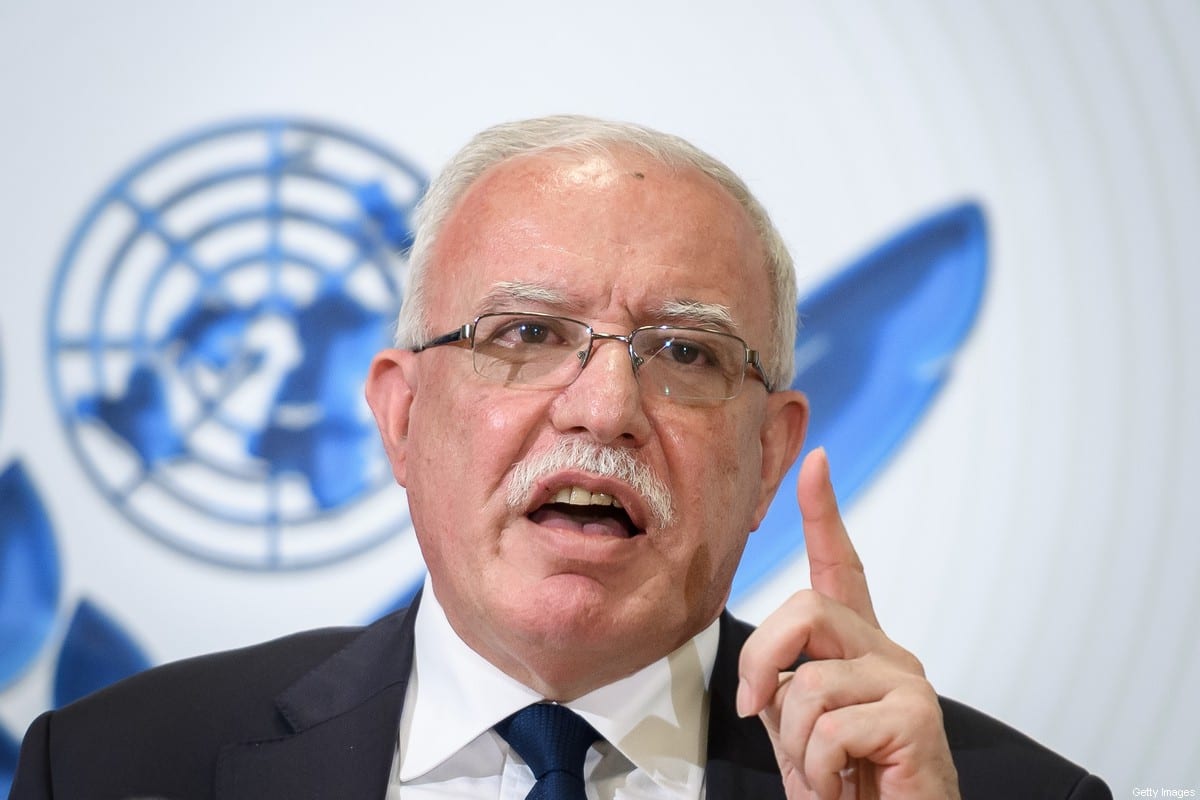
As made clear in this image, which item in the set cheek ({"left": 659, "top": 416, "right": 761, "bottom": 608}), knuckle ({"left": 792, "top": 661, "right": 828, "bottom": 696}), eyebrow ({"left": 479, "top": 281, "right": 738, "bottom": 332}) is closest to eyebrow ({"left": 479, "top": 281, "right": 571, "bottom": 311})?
eyebrow ({"left": 479, "top": 281, "right": 738, "bottom": 332})

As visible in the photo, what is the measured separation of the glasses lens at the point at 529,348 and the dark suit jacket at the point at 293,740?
1.84ft

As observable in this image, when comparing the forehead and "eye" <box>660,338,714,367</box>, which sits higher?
the forehead

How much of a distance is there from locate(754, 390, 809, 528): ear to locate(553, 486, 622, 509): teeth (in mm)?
401

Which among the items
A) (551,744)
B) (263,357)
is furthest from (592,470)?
(263,357)

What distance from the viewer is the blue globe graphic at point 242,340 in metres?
2.65

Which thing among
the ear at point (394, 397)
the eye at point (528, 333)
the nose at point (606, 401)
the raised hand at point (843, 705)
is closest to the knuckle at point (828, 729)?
the raised hand at point (843, 705)

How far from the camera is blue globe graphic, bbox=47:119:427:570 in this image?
104 inches

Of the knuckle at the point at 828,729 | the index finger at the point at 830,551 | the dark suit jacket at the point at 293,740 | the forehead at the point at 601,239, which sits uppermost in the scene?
the forehead at the point at 601,239

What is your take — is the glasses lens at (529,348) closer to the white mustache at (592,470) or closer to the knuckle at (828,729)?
the white mustache at (592,470)

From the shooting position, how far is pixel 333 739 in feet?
6.57

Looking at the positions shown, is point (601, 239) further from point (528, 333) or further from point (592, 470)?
point (592, 470)

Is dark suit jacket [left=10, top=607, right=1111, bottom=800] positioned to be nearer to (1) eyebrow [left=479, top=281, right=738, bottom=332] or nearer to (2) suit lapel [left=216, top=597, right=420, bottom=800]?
(2) suit lapel [left=216, top=597, right=420, bottom=800]

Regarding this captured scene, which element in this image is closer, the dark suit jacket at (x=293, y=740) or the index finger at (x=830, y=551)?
the index finger at (x=830, y=551)

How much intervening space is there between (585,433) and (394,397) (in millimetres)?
504
